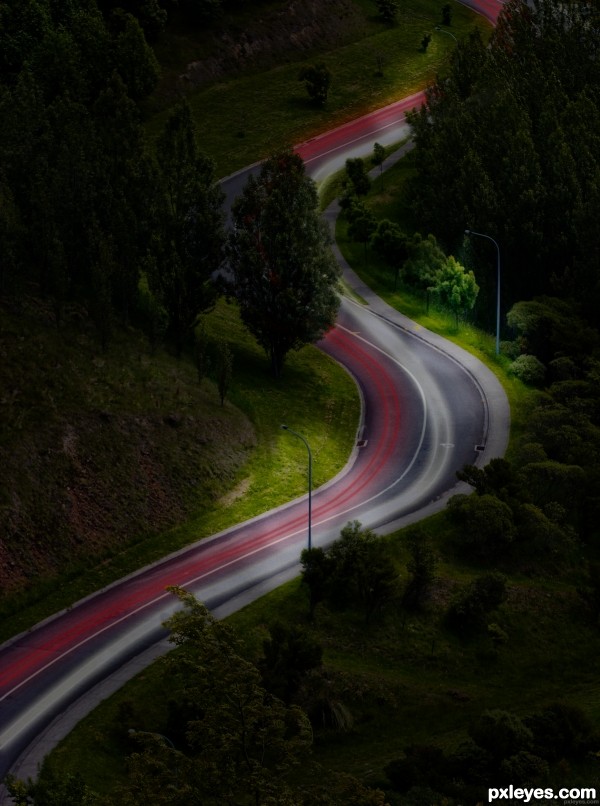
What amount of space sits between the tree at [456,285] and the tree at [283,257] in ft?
47.0

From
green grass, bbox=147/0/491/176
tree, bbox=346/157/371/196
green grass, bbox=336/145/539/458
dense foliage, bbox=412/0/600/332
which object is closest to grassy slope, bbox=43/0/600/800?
green grass, bbox=336/145/539/458

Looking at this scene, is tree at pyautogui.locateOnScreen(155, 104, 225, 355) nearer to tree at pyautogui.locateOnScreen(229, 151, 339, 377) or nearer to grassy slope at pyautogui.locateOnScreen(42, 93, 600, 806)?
tree at pyautogui.locateOnScreen(229, 151, 339, 377)

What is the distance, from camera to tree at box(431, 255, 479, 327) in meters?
104

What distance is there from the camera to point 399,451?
88500 millimetres

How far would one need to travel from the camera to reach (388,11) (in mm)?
154500

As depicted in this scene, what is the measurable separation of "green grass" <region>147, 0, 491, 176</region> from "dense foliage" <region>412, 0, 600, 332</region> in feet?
51.4

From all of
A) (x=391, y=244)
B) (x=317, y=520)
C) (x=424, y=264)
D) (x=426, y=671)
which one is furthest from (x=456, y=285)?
(x=426, y=671)

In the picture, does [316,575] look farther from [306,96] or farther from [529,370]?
[306,96]

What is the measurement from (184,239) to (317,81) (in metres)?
54.6

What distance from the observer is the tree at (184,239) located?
87.6m

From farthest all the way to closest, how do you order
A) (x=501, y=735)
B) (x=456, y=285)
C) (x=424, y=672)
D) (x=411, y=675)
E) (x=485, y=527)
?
(x=456, y=285) → (x=485, y=527) → (x=424, y=672) → (x=411, y=675) → (x=501, y=735)

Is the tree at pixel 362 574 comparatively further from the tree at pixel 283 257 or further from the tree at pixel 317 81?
the tree at pixel 317 81

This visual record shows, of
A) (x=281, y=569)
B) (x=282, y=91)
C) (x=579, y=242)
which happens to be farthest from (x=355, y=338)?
(x=282, y=91)

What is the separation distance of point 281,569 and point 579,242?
4589 cm
